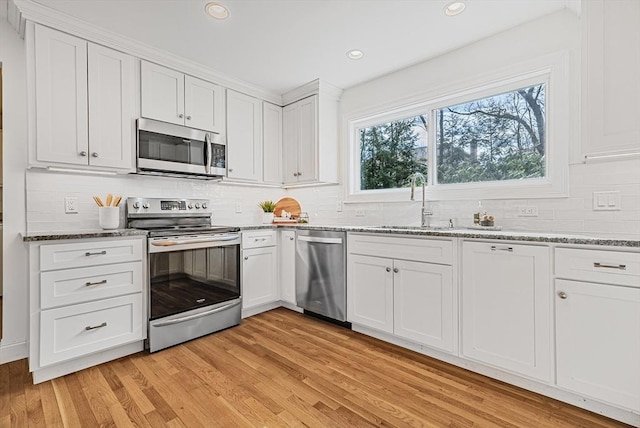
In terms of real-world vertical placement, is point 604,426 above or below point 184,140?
below

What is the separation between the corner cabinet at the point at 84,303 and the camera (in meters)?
1.97

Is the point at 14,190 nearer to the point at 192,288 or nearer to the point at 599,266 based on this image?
the point at 192,288

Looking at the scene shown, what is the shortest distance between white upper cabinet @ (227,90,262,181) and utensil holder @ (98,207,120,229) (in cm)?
113

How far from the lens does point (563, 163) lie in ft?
7.18

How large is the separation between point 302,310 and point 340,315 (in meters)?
0.57

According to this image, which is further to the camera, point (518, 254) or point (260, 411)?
point (518, 254)

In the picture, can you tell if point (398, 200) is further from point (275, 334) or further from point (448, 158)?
point (275, 334)

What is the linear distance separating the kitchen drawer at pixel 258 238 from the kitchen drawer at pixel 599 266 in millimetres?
2451

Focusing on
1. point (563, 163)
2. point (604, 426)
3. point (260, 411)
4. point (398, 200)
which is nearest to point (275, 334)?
point (260, 411)

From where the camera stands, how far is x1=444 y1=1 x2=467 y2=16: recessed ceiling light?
6.96 feet

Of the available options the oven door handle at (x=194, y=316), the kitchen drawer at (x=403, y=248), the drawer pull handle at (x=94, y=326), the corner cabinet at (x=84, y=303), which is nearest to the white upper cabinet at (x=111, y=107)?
the corner cabinet at (x=84, y=303)

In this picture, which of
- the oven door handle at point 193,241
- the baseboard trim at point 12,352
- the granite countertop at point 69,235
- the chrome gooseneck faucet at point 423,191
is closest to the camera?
the granite countertop at point 69,235

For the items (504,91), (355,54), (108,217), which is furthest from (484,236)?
(108,217)

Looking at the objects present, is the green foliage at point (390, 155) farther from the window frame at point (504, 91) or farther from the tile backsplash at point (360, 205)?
the tile backsplash at point (360, 205)
